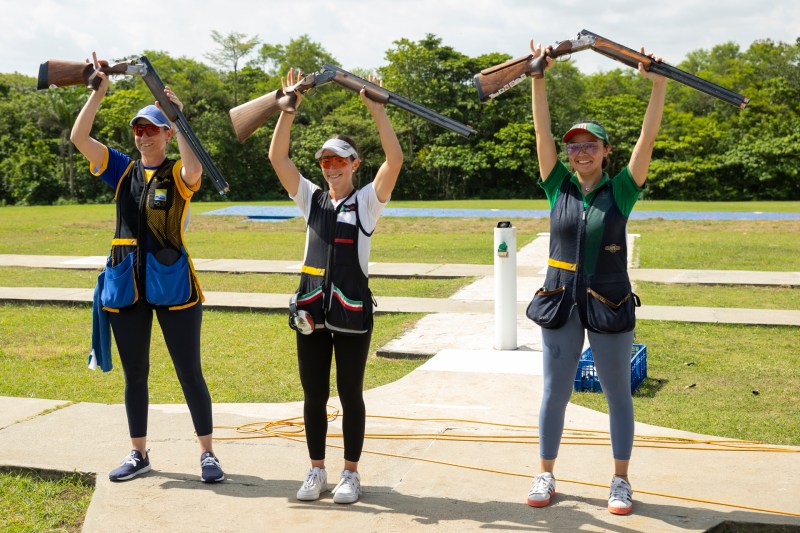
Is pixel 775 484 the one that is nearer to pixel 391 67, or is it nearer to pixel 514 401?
pixel 514 401

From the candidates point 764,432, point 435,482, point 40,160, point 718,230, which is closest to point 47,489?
point 435,482

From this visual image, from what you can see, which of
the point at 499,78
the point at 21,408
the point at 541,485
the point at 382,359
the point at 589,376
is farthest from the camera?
the point at 382,359

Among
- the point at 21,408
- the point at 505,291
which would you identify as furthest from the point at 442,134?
the point at 21,408

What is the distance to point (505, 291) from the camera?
8836 mm

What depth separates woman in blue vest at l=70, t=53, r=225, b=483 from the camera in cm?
478

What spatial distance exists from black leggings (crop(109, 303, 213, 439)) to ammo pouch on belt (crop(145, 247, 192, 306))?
0.32 ft

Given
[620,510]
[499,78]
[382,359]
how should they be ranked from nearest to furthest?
1. [620,510]
2. [499,78]
3. [382,359]

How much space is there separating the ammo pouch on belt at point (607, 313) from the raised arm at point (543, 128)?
686 millimetres

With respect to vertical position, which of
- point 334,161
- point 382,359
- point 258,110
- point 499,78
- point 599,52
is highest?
point 599,52

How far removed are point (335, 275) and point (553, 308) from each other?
42.9 inches

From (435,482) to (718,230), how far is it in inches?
829

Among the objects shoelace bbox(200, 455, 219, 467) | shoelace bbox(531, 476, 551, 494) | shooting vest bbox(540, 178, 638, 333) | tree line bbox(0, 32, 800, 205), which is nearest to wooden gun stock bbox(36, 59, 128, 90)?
shoelace bbox(200, 455, 219, 467)

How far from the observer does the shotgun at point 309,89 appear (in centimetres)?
455

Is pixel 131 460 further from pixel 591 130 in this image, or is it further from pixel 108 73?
pixel 591 130
